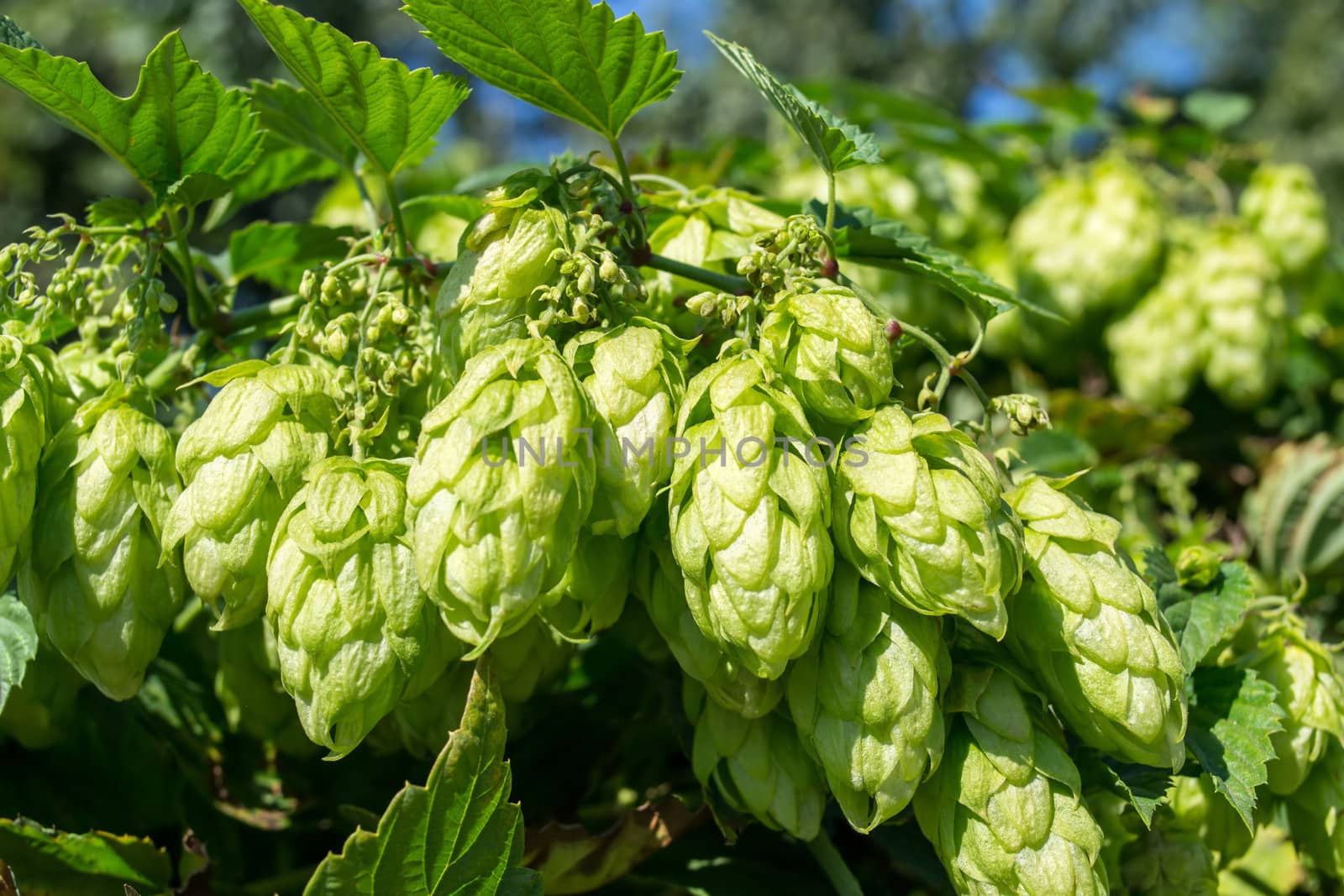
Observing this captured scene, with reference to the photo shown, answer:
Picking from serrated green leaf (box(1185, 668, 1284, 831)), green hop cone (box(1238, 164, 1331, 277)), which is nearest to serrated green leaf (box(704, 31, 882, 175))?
serrated green leaf (box(1185, 668, 1284, 831))

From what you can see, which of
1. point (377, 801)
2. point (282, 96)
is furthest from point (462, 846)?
point (282, 96)

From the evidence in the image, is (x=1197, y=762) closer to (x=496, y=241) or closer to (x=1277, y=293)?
(x=496, y=241)

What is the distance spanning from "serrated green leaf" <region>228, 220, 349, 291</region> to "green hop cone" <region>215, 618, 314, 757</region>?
1.59ft

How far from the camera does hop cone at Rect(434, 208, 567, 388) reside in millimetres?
948

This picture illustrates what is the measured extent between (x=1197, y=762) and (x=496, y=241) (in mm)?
884

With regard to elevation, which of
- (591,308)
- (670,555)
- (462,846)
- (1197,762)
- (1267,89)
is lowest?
(462,846)

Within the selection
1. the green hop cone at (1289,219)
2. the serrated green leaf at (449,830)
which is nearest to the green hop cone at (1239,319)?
the green hop cone at (1289,219)

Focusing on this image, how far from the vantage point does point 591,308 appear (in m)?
0.96

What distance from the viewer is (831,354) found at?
91 cm

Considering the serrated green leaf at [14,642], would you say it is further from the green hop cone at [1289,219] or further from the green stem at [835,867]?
the green hop cone at [1289,219]

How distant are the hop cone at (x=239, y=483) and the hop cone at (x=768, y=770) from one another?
455 millimetres

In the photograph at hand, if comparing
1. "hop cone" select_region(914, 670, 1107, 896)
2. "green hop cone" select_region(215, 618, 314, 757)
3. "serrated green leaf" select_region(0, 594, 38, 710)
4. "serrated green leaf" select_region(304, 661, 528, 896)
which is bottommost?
"green hop cone" select_region(215, 618, 314, 757)

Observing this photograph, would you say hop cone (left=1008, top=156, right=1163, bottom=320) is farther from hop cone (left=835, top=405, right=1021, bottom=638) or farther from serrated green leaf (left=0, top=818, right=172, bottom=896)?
serrated green leaf (left=0, top=818, right=172, bottom=896)

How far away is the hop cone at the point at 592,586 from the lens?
94cm
